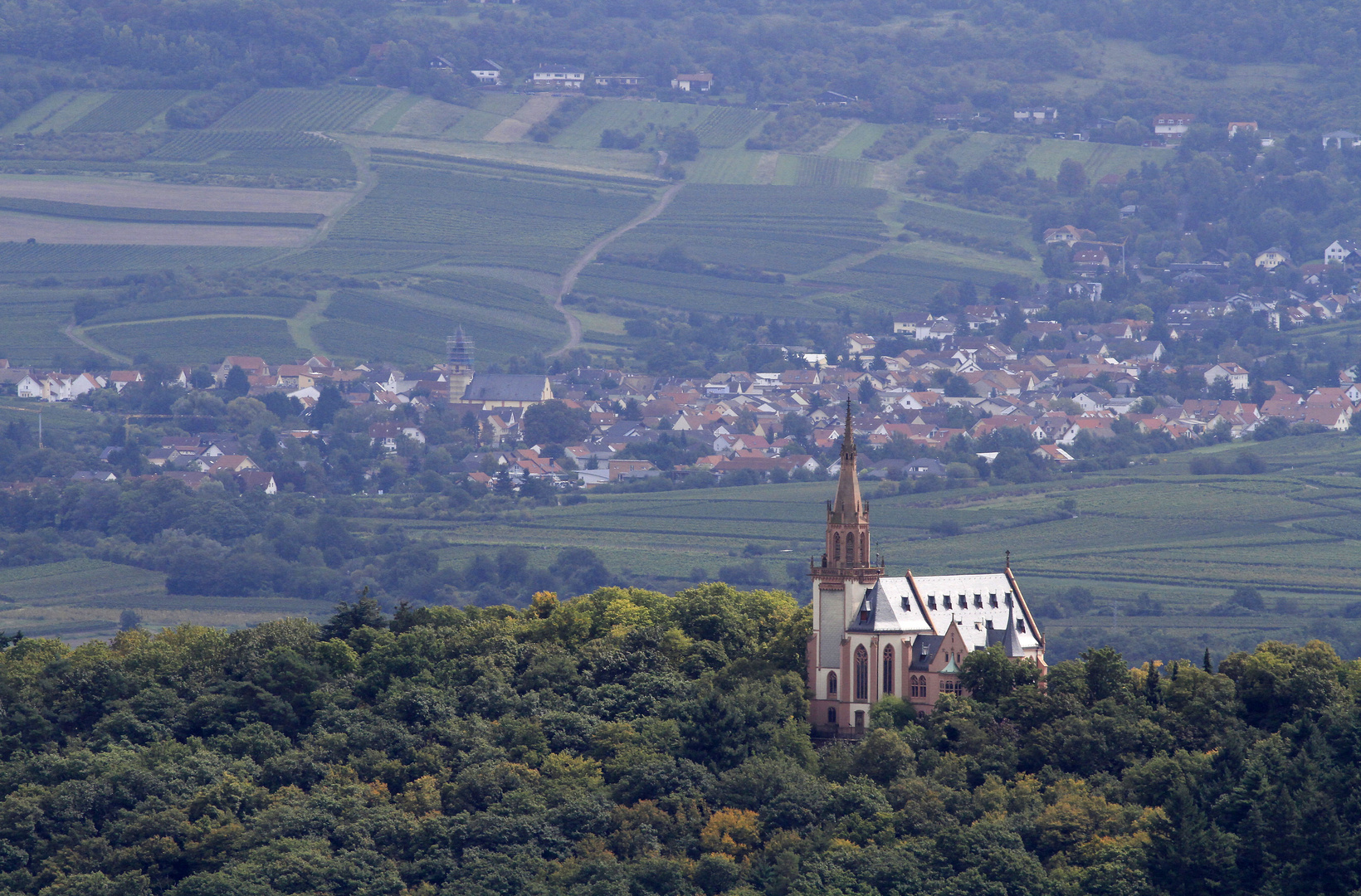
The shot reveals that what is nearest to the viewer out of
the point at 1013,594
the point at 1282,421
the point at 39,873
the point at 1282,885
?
the point at 1282,885

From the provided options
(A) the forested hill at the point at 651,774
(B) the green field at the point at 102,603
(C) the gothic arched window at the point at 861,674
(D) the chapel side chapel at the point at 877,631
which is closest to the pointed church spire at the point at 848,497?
(D) the chapel side chapel at the point at 877,631

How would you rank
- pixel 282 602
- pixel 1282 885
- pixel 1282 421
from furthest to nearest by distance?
pixel 1282 421 < pixel 282 602 < pixel 1282 885

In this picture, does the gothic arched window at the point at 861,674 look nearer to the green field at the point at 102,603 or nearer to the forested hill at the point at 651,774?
the forested hill at the point at 651,774

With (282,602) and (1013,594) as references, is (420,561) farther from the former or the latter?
(1013,594)

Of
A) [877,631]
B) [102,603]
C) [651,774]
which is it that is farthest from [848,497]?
[102,603]

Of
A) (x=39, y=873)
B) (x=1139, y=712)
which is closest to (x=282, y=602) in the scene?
(x=39, y=873)

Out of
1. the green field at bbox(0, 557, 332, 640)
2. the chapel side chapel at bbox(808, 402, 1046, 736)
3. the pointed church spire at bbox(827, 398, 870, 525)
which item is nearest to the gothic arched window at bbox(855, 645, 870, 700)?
the chapel side chapel at bbox(808, 402, 1046, 736)

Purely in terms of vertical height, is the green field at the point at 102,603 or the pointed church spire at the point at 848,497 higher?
the pointed church spire at the point at 848,497
